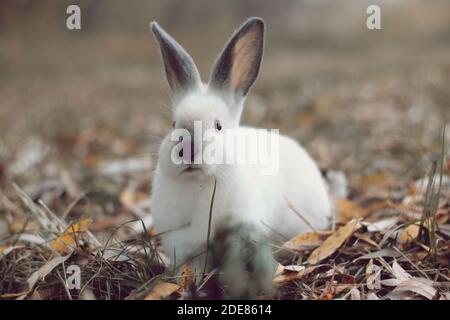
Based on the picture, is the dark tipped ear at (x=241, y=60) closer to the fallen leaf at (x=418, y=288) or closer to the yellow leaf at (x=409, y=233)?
the yellow leaf at (x=409, y=233)

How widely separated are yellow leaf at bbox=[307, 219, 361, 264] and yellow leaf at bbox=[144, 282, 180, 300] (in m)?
0.68

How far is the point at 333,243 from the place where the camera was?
2.79 m

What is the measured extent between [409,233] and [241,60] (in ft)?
3.77

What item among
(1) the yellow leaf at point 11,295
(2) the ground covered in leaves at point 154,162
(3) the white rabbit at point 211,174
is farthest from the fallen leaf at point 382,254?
(1) the yellow leaf at point 11,295

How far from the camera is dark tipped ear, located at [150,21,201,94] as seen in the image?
111 inches

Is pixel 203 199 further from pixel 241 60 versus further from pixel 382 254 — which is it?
pixel 382 254

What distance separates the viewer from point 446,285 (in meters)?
2.45

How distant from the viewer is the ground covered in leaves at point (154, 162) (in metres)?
2.55

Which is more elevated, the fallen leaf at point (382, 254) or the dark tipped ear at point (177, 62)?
the dark tipped ear at point (177, 62)

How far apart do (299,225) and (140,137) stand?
3.23 metres

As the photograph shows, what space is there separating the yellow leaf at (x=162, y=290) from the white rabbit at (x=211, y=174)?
284 mm

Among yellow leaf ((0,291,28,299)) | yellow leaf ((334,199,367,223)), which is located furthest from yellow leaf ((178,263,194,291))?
yellow leaf ((334,199,367,223))

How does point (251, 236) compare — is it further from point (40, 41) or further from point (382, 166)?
point (40, 41)
